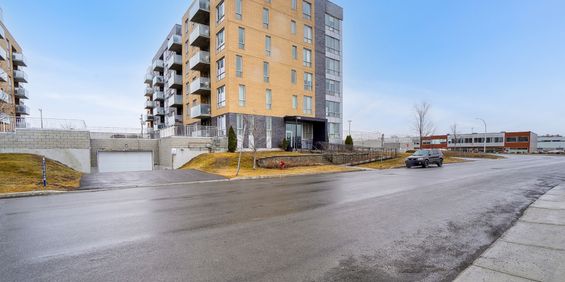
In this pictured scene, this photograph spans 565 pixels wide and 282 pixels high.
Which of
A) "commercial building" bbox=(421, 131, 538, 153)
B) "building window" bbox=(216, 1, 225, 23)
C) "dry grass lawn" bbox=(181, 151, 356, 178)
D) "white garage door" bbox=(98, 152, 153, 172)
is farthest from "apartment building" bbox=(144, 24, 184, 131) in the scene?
"commercial building" bbox=(421, 131, 538, 153)

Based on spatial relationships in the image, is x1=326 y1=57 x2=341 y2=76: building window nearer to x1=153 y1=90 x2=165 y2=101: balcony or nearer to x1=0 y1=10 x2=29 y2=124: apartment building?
x1=153 y1=90 x2=165 y2=101: balcony

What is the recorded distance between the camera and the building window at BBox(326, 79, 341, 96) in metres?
37.8

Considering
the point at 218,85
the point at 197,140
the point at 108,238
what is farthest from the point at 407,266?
the point at 218,85

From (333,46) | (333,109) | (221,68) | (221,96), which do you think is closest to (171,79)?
(221,68)

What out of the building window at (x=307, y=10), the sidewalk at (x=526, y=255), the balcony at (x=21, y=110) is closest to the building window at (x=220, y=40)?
the building window at (x=307, y=10)

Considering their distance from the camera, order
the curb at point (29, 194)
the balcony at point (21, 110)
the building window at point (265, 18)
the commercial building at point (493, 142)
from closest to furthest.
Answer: the curb at point (29, 194), the building window at point (265, 18), the balcony at point (21, 110), the commercial building at point (493, 142)

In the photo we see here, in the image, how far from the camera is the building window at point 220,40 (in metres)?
29.0

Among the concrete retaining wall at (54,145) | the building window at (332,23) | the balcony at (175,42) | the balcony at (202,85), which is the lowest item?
the concrete retaining wall at (54,145)

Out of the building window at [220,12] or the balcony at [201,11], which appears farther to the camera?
the balcony at [201,11]

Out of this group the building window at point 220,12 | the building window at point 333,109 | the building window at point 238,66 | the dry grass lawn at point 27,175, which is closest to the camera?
the dry grass lawn at point 27,175

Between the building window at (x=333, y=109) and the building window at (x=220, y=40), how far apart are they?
16.5 m

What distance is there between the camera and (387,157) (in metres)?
33.0

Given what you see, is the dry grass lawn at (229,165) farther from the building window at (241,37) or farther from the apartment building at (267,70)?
the building window at (241,37)

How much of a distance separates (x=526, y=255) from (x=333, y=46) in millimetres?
38430
